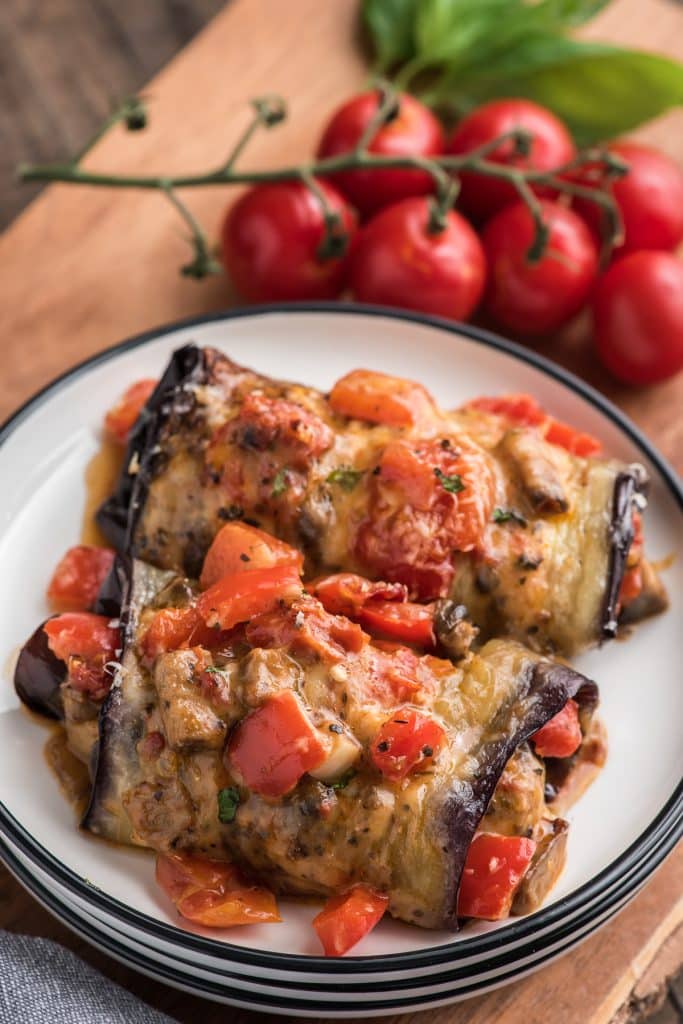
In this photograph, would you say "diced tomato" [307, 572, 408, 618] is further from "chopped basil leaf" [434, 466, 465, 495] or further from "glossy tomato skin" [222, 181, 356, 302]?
"glossy tomato skin" [222, 181, 356, 302]

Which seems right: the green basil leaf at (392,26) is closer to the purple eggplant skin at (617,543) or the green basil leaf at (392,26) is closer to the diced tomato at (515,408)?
the diced tomato at (515,408)

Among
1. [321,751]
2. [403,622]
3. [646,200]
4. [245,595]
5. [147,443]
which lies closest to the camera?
[321,751]

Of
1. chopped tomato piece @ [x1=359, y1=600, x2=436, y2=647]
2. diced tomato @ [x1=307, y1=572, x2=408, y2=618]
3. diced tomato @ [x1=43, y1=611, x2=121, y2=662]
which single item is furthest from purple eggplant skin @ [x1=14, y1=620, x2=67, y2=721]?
chopped tomato piece @ [x1=359, y1=600, x2=436, y2=647]

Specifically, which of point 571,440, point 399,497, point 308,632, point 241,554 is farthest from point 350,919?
point 571,440

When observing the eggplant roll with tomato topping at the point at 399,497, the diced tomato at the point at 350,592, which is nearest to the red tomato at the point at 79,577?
the eggplant roll with tomato topping at the point at 399,497

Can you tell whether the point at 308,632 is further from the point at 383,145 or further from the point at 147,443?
the point at 383,145

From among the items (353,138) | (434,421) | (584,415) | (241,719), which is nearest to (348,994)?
(241,719)
